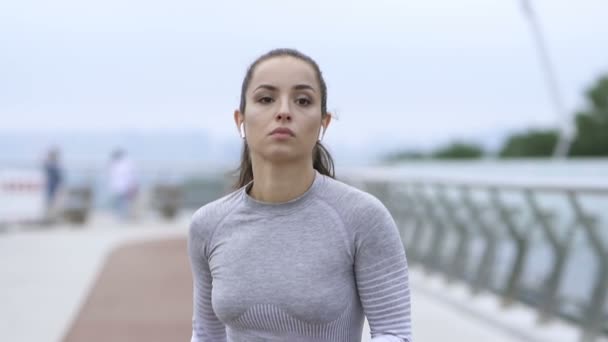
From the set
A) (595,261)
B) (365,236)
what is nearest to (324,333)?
(365,236)

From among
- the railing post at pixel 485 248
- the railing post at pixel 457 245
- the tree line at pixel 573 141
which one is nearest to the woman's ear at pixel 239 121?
the railing post at pixel 485 248

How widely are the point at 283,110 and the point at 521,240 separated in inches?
247

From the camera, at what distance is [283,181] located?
6.86 ft

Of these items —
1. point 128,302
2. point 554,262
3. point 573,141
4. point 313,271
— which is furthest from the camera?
point 573,141

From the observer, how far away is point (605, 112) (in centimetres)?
6334

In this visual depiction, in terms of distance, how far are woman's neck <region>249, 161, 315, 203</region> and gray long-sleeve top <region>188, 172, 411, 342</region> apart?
2 cm

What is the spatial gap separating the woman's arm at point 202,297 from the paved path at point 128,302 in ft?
15.9

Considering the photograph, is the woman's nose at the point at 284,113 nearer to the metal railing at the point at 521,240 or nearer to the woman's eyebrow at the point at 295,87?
the woman's eyebrow at the point at 295,87

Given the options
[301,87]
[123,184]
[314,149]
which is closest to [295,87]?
[301,87]

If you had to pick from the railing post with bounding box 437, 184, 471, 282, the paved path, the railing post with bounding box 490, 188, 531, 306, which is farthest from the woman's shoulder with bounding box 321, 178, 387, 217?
the railing post with bounding box 437, 184, 471, 282

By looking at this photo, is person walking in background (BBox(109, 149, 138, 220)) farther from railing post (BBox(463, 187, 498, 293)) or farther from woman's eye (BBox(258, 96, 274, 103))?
woman's eye (BBox(258, 96, 274, 103))

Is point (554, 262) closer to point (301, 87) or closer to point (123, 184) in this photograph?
point (301, 87)

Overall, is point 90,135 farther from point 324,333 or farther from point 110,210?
point 324,333

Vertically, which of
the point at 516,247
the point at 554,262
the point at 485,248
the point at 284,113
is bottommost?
the point at 485,248
